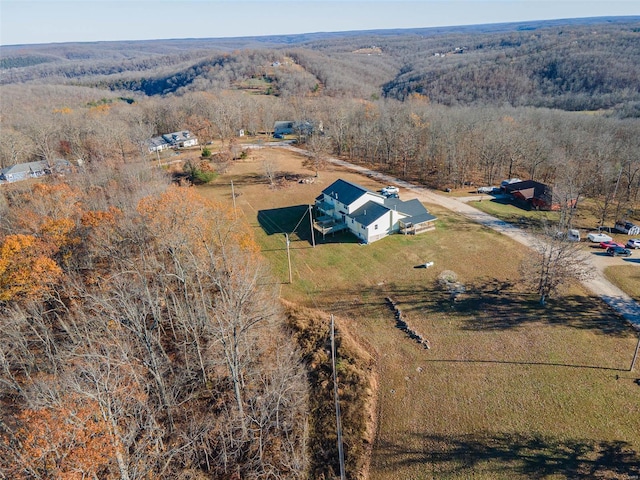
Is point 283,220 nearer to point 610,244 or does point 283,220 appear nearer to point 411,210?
point 411,210

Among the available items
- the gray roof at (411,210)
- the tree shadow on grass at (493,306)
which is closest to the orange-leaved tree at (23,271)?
the tree shadow on grass at (493,306)

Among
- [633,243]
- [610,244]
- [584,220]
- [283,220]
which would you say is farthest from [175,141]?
[633,243]

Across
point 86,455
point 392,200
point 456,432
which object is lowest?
point 456,432

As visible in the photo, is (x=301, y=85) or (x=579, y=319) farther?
(x=301, y=85)

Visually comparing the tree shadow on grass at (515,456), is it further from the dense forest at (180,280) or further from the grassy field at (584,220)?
the grassy field at (584,220)

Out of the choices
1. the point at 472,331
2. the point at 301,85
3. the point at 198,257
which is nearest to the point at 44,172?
the point at 198,257

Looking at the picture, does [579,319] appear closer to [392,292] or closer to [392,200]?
[392,292]

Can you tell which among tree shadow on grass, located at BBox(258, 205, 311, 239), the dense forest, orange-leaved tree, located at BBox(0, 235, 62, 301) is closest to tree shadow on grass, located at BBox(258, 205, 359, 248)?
tree shadow on grass, located at BBox(258, 205, 311, 239)
